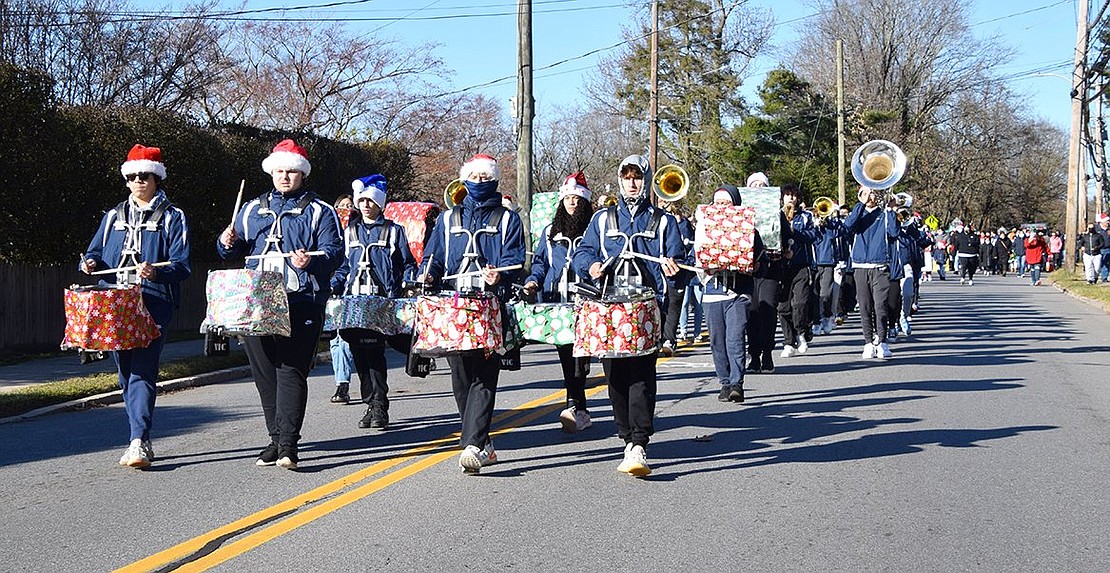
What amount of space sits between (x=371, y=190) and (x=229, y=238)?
9.11ft

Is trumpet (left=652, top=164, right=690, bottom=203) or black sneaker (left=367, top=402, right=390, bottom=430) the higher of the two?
trumpet (left=652, top=164, right=690, bottom=203)

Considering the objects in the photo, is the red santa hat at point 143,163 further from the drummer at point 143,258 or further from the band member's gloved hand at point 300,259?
the band member's gloved hand at point 300,259

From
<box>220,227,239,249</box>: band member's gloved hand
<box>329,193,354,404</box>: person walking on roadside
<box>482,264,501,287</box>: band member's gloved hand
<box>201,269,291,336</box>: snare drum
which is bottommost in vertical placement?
<box>329,193,354,404</box>: person walking on roadside

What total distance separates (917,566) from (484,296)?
2.98 m

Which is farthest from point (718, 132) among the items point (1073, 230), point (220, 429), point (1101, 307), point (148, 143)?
point (220, 429)

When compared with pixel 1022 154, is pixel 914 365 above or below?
below

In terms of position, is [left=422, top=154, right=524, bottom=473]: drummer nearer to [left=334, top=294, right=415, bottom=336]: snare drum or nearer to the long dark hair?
[left=334, top=294, right=415, bottom=336]: snare drum

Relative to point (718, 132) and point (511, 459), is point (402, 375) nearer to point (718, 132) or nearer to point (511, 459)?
point (511, 459)

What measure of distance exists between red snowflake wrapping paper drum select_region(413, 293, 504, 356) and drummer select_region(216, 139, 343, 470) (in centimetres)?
82

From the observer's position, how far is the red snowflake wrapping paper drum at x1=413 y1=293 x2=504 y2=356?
24.0 feet

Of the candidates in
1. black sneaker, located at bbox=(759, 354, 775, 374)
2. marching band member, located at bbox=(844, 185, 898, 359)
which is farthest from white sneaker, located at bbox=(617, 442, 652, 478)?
marching band member, located at bbox=(844, 185, 898, 359)

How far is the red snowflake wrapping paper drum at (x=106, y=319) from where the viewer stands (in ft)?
24.5

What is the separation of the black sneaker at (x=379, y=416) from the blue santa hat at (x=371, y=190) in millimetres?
1825

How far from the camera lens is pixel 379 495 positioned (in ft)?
23.2
